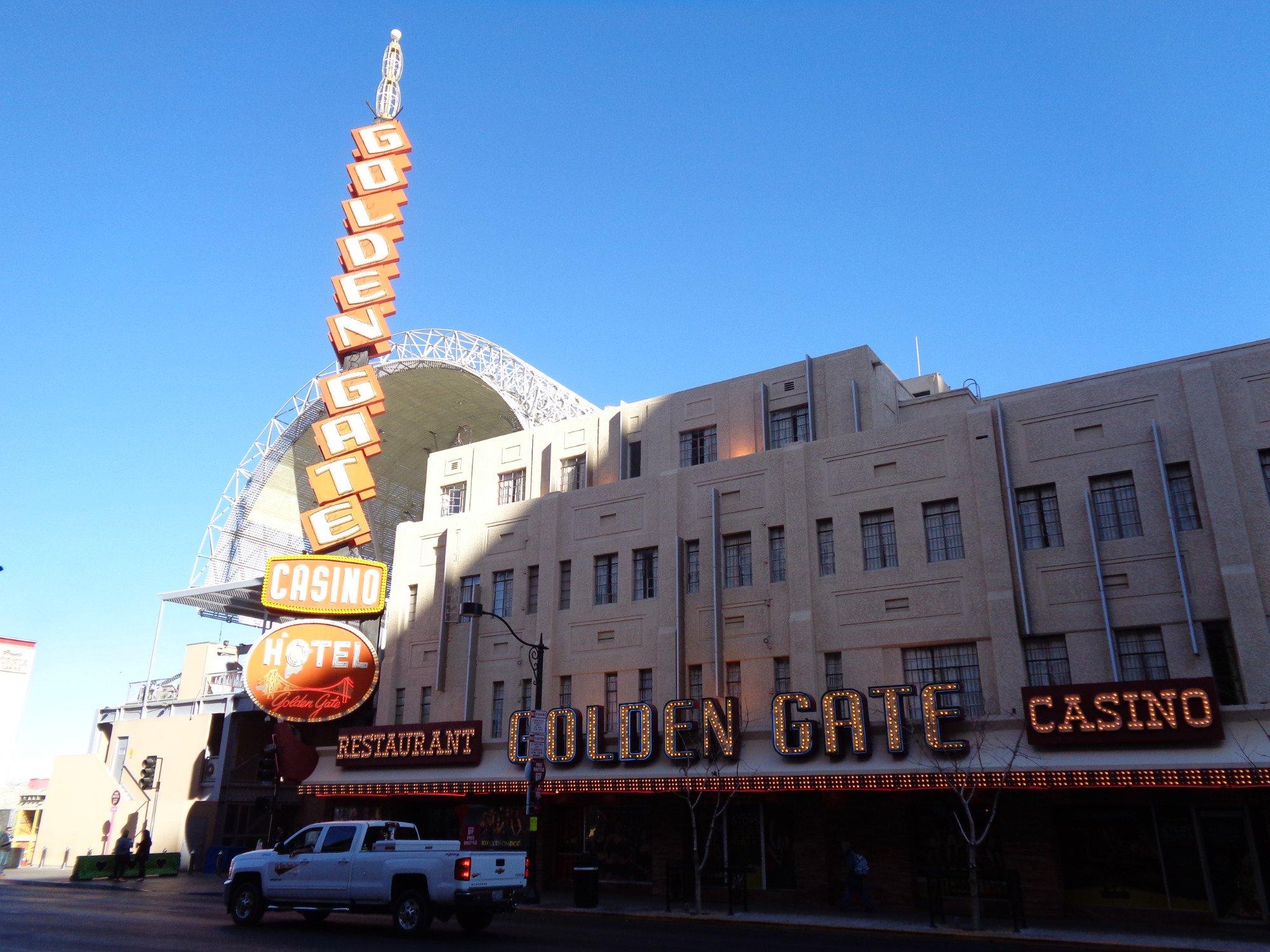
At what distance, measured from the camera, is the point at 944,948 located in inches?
687

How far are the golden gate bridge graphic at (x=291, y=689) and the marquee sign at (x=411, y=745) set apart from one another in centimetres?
190

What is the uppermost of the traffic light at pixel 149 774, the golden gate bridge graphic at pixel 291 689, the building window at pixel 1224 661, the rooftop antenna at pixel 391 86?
the rooftop antenna at pixel 391 86

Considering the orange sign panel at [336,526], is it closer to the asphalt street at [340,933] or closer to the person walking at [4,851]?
the person walking at [4,851]

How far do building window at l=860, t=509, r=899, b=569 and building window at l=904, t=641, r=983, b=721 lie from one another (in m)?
2.59

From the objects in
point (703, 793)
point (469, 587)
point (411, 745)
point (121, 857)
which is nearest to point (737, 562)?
point (703, 793)

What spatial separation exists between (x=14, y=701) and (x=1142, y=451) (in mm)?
56412

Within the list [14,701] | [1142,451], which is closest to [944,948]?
[1142,451]

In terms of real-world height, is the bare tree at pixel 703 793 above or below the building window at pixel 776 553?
below

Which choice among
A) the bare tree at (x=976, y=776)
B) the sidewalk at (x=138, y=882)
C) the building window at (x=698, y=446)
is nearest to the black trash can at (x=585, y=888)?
the bare tree at (x=976, y=776)

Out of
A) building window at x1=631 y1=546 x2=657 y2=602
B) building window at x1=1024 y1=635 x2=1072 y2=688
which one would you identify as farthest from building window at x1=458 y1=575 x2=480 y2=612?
building window at x1=1024 y1=635 x2=1072 y2=688

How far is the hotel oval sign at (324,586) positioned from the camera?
127 ft

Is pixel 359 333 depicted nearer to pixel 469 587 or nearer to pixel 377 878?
pixel 469 587

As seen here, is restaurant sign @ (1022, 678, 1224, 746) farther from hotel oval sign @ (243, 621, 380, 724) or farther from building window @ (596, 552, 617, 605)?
hotel oval sign @ (243, 621, 380, 724)

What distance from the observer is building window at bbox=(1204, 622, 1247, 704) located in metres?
22.1
